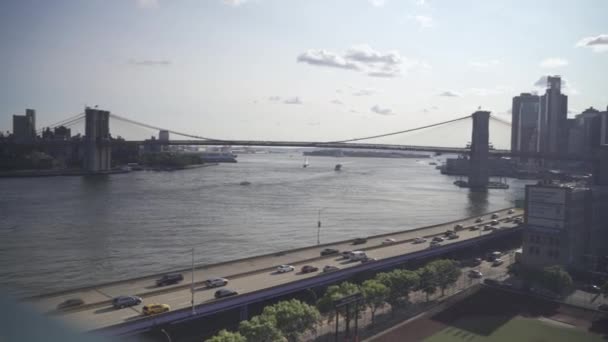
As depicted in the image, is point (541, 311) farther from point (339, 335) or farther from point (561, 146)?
point (561, 146)

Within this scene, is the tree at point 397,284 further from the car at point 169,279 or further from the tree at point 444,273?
the car at point 169,279

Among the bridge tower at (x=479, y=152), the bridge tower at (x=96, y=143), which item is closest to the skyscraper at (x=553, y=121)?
the bridge tower at (x=479, y=152)

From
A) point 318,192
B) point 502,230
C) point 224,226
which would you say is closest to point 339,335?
point 502,230

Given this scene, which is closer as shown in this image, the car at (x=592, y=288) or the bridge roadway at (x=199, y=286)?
the bridge roadway at (x=199, y=286)

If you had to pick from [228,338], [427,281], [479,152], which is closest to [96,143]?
[479,152]

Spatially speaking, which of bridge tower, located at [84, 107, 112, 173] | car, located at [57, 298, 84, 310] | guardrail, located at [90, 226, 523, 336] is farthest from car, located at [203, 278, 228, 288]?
bridge tower, located at [84, 107, 112, 173]

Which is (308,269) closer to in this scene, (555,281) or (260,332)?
(260,332)
